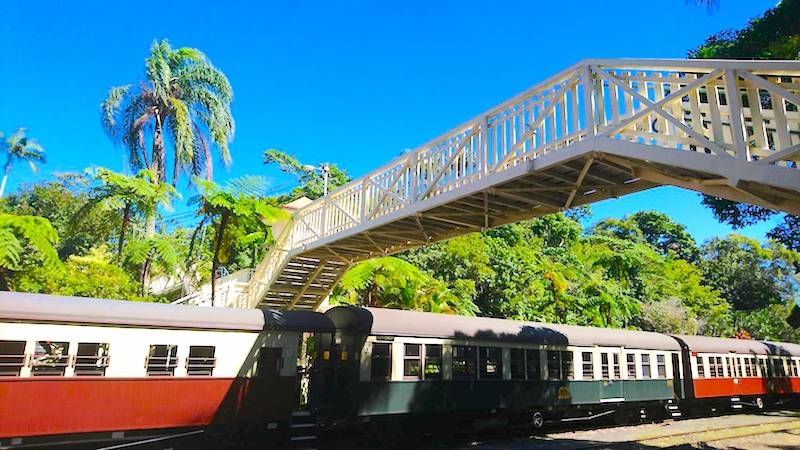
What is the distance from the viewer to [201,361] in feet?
32.5

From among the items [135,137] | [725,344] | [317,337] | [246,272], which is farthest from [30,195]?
[725,344]

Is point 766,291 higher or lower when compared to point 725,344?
higher

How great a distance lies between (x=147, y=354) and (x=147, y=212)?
418 inches

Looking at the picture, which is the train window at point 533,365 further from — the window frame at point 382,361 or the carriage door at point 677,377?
the carriage door at point 677,377

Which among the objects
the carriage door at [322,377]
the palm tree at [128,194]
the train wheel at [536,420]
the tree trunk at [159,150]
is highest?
the tree trunk at [159,150]

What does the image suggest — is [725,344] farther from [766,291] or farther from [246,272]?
[766,291]

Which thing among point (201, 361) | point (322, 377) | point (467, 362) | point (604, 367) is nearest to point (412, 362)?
point (467, 362)

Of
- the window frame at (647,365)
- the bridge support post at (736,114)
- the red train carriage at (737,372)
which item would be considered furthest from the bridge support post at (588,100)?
the red train carriage at (737,372)

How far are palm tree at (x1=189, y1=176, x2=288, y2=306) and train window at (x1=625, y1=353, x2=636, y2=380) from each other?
37.7ft

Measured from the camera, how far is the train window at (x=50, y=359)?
847cm

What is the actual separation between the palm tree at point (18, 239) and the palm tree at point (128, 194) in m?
2.36

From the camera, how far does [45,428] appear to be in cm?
836

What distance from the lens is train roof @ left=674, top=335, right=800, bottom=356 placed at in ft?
62.1

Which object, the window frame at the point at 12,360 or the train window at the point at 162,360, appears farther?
the train window at the point at 162,360
